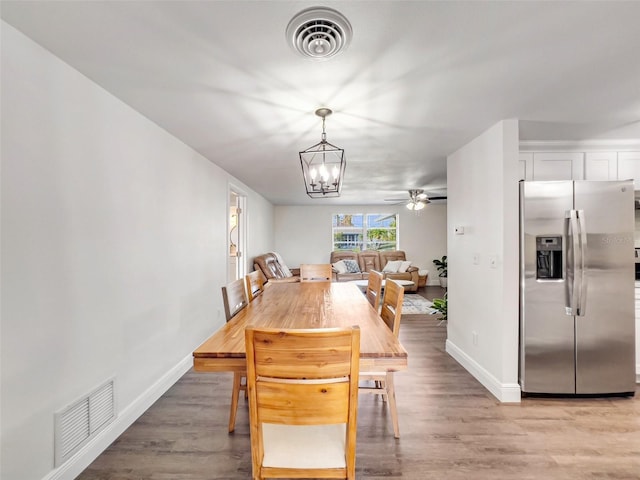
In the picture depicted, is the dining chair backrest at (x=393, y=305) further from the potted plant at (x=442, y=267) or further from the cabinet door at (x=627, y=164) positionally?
the potted plant at (x=442, y=267)

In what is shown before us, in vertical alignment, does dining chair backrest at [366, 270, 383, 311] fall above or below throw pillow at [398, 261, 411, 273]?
above

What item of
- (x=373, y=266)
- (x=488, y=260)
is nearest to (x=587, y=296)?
(x=488, y=260)

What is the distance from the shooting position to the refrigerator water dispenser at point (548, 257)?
2.45 meters

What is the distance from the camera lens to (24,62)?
1401 millimetres

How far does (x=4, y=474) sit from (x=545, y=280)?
3.55m

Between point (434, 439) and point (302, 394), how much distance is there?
4.66 ft

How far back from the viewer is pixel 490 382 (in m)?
2.58

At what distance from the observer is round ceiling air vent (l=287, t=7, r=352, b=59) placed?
1.25m

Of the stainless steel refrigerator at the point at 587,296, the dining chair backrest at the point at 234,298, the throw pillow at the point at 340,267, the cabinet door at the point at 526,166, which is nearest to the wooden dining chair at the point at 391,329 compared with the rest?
the dining chair backrest at the point at 234,298

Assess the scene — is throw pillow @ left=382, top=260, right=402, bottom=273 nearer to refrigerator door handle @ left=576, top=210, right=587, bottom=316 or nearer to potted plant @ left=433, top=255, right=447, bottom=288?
potted plant @ left=433, top=255, right=447, bottom=288

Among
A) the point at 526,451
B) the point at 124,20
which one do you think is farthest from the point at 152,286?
the point at 526,451

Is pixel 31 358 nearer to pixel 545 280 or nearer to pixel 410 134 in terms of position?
pixel 410 134

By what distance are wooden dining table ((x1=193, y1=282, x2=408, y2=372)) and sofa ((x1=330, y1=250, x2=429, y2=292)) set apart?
4.24m

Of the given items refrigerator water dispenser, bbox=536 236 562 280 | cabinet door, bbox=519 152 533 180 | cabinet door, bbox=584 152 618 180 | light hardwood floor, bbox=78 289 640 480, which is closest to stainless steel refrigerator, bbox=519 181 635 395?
refrigerator water dispenser, bbox=536 236 562 280
